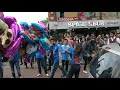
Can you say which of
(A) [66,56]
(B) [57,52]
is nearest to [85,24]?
(A) [66,56]

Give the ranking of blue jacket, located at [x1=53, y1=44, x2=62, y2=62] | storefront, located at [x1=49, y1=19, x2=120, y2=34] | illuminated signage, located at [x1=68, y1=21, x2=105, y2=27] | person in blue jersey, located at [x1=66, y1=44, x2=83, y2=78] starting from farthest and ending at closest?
illuminated signage, located at [x1=68, y1=21, x2=105, y2=27] → storefront, located at [x1=49, y1=19, x2=120, y2=34] → blue jacket, located at [x1=53, y1=44, x2=62, y2=62] → person in blue jersey, located at [x1=66, y1=44, x2=83, y2=78]

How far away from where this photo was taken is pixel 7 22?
8758 mm

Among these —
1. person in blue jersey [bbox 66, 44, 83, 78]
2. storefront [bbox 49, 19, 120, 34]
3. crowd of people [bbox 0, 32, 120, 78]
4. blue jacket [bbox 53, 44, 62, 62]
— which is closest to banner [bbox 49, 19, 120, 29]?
storefront [bbox 49, 19, 120, 34]

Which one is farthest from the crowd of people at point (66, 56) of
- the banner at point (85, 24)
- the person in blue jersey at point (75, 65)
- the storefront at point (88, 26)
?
the banner at point (85, 24)

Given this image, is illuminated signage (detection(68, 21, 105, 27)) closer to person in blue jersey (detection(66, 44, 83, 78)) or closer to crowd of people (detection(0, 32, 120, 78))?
crowd of people (detection(0, 32, 120, 78))

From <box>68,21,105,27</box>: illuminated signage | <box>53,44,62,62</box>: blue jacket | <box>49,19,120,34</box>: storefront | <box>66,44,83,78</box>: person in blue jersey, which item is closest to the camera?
<box>66,44,83,78</box>: person in blue jersey

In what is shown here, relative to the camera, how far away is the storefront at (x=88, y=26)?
28625mm

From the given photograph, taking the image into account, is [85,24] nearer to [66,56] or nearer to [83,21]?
[83,21]

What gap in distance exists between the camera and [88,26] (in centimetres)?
2884

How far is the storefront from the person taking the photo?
28.6 meters

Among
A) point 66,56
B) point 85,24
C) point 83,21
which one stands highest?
point 83,21

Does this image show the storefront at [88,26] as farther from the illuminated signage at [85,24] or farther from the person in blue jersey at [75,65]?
the person in blue jersey at [75,65]
